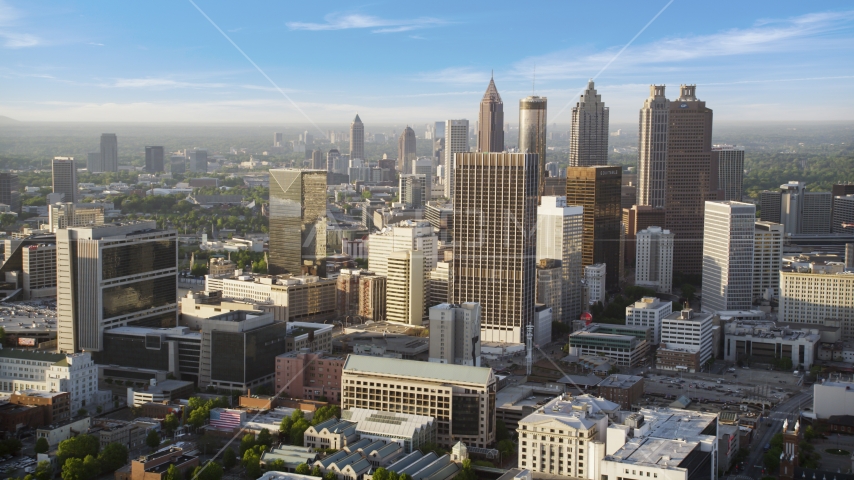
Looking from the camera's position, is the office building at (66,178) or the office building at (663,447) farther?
the office building at (66,178)

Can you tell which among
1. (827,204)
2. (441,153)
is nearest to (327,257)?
(827,204)

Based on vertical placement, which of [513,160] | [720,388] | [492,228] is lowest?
[720,388]

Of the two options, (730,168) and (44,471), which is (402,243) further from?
(730,168)

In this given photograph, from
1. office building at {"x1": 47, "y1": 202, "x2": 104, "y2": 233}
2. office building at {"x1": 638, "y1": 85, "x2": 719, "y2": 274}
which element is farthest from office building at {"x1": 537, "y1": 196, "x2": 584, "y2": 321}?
office building at {"x1": 47, "y1": 202, "x2": 104, "y2": 233}

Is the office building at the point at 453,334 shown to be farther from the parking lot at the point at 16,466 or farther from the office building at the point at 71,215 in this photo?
the office building at the point at 71,215

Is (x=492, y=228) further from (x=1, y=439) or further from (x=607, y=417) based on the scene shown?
(x=1, y=439)

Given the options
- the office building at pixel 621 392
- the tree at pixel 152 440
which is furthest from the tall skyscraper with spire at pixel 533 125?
the tree at pixel 152 440
